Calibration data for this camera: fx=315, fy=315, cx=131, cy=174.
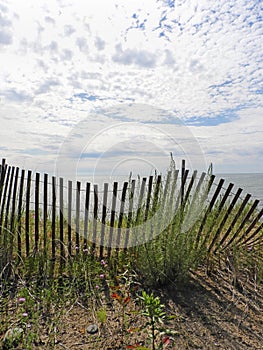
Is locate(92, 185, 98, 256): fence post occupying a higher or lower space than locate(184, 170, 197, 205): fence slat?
lower

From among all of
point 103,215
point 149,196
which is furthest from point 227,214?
point 103,215

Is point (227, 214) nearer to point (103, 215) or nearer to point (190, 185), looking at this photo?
point (190, 185)

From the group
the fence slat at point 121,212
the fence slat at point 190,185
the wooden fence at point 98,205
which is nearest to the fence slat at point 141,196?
the wooden fence at point 98,205

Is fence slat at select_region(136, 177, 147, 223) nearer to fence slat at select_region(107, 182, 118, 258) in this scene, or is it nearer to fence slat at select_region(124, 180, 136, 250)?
fence slat at select_region(124, 180, 136, 250)

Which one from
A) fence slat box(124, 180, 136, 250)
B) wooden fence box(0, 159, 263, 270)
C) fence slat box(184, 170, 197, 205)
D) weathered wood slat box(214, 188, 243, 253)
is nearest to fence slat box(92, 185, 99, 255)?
wooden fence box(0, 159, 263, 270)

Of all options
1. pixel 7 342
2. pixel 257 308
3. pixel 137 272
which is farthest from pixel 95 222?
pixel 257 308

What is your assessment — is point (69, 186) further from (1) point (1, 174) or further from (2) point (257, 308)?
(2) point (257, 308)

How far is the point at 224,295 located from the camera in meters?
3.14

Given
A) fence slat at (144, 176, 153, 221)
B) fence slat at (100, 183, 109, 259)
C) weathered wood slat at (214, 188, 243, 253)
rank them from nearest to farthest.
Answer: fence slat at (144, 176, 153, 221) < fence slat at (100, 183, 109, 259) < weathered wood slat at (214, 188, 243, 253)

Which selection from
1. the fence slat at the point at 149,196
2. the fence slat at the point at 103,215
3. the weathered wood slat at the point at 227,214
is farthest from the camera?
the weathered wood slat at the point at 227,214

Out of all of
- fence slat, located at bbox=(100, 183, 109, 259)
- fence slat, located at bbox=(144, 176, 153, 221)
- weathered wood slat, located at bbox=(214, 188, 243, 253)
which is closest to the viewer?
fence slat, located at bbox=(144, 176, 153, 221)

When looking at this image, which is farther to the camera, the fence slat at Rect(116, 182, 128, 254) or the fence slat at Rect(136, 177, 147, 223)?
the fence slat at Rect(116, 182, 128, 254)

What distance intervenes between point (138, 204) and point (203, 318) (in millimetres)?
1305

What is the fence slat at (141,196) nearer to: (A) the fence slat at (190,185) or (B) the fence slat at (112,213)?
(B) the fence slat at (112,213)
